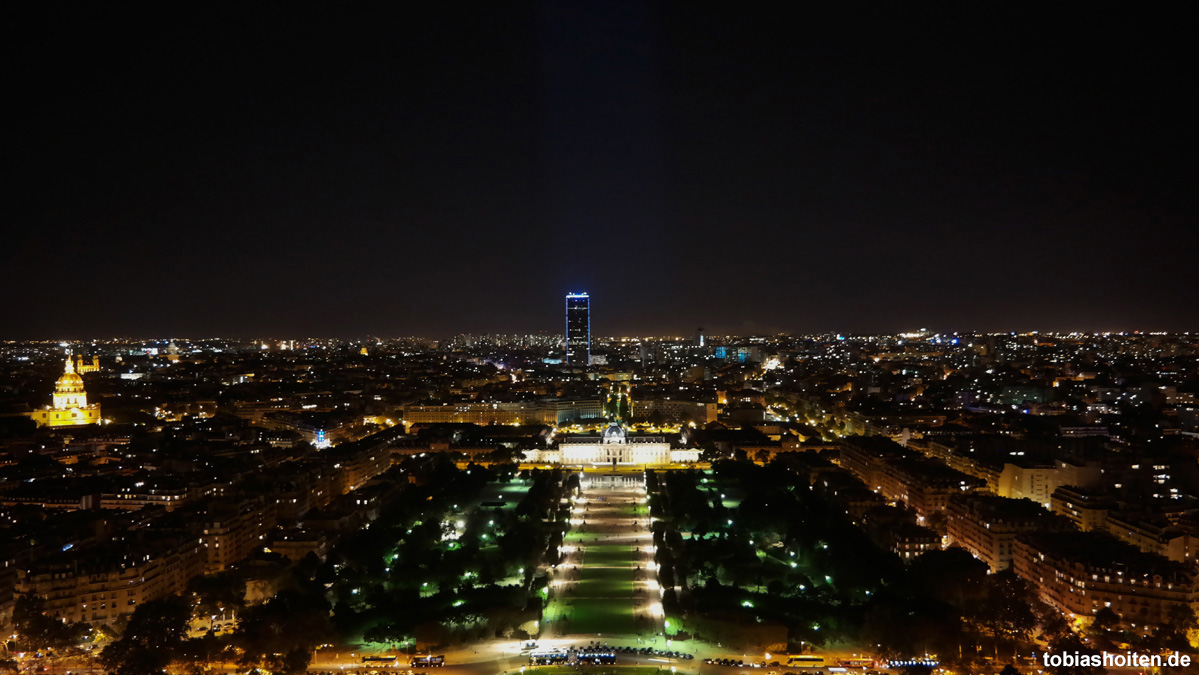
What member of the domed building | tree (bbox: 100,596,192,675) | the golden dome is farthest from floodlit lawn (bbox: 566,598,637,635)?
the golden dome

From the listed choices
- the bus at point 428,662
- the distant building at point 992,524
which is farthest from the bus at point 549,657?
the distant building at point 992,524

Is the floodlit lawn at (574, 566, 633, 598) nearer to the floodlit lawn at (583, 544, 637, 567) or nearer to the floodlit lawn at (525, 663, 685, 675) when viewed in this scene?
the floodlit lawn at (583, 544, 637, 567)

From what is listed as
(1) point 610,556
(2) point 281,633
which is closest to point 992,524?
(1) point 610,556

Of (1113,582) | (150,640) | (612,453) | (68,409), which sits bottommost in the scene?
(150,640)

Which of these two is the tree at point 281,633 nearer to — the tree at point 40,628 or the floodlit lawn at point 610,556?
the tree at point 40,628

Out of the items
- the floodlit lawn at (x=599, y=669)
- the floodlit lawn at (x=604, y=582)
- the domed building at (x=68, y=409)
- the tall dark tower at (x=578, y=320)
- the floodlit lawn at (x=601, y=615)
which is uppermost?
the tall dark tower at (x=578, y=320)

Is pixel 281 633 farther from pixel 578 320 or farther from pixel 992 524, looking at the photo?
pixel 578 320

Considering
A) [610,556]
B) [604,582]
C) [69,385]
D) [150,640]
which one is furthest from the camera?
[69,385]

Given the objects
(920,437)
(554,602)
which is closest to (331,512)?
(554,602)
